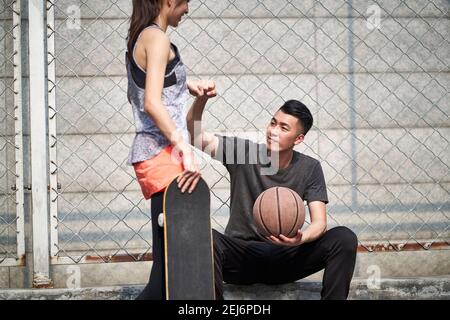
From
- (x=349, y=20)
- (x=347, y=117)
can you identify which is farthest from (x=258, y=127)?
(x=349, y=20)

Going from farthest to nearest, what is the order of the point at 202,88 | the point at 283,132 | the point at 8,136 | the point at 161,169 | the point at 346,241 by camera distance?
the point at 8,136, the point at 283,132, the point at 346,241, the point at 202,88, the point at 161,169

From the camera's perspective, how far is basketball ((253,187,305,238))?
362 centimetres

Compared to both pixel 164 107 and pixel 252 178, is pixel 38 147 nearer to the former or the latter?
pixel 252 178

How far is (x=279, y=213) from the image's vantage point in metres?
3.62

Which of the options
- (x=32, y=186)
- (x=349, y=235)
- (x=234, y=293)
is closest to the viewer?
(x=349, y=235)

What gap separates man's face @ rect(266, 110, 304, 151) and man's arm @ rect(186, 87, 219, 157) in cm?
29

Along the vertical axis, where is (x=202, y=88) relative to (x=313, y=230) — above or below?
above

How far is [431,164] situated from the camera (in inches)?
201

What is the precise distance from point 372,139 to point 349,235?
1441 millimetres

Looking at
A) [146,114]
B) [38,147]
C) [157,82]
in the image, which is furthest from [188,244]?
[38,147]

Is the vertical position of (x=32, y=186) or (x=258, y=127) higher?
(x=258, y=127)

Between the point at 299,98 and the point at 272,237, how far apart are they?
1586mm

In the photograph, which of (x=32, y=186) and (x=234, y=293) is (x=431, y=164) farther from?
(x=32, y=186)

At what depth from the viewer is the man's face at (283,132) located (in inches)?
155
